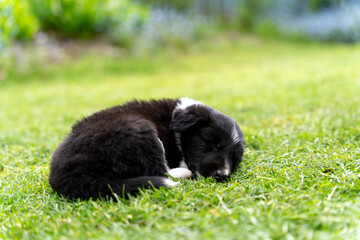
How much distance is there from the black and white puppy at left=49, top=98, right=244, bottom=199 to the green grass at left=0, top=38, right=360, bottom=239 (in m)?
0.15

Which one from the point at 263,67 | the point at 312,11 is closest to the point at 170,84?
the point at 263,67

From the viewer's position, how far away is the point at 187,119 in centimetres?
A: 360

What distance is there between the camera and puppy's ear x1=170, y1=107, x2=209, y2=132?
359 centimetres

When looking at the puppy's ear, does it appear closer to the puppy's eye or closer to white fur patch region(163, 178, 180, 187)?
the puppy's eye

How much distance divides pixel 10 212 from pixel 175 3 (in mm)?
19230

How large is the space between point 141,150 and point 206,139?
0.85 meters

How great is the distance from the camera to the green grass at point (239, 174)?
2189 mm

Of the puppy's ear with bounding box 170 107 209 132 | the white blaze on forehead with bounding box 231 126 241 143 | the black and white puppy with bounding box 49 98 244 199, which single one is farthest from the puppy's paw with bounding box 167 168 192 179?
the white blaze on forehead with bounding box 231 126 241 143

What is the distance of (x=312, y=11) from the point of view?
21406 mm

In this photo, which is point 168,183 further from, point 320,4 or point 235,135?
point 320,4

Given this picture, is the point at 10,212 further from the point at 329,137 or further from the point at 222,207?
the point at 329,137

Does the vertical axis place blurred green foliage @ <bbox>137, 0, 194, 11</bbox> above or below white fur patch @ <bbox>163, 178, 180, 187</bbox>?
above

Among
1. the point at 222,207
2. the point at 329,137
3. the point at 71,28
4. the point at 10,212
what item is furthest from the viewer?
the point at 71,28

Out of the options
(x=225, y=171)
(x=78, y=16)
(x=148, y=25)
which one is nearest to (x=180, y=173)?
(x=225, y=171)
